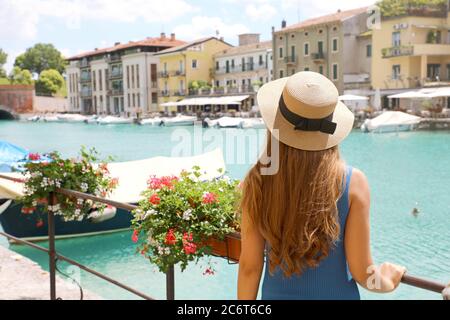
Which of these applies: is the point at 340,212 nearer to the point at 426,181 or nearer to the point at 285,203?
the point at 285,203

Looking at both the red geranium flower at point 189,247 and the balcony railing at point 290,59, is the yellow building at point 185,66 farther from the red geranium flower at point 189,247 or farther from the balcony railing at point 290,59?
the red geranium flower at point 189,247

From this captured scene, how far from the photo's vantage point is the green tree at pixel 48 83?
9456 centimetres

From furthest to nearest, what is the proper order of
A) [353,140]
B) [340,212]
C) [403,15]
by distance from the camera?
[403,15] < [353,140] < [340,212]

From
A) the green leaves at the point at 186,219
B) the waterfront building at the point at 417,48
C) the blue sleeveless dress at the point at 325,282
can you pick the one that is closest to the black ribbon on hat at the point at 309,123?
the blue sleeveless dress at the point at 325,282

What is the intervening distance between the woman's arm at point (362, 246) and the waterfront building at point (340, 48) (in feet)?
146

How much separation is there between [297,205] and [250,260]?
0.75 ft

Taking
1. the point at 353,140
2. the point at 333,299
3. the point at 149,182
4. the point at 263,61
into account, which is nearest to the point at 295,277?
the point at 333,299

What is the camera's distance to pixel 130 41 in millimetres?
79812

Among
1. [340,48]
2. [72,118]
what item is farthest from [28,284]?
[72,118]

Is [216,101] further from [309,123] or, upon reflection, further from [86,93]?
[309,123]

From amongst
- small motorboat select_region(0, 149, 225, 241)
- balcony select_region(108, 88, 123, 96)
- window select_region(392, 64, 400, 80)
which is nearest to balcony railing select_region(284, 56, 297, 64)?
window select_region(392, 64, 400, 80)

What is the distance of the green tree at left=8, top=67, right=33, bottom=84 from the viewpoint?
93.2m

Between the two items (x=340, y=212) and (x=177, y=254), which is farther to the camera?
(x=177, y=254)
